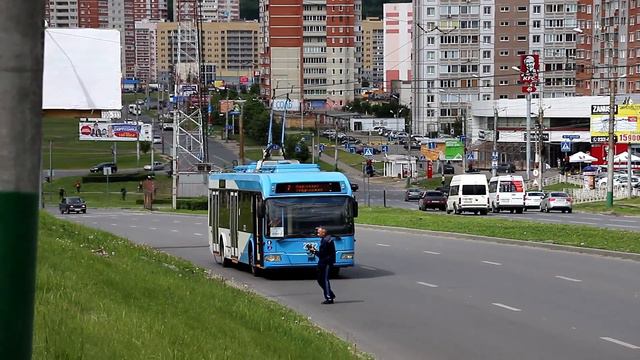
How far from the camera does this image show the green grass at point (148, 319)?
29.0ft

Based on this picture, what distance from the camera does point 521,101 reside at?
129 m

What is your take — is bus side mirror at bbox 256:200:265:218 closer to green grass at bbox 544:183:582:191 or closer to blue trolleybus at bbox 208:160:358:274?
blue trolleybus at bbox 208:160:358:274

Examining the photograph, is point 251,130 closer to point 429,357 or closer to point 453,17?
point 453,17

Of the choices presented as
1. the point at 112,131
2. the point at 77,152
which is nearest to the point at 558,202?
the point at 112,131

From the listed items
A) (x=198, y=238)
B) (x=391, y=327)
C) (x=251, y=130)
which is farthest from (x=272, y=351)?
(x=251, y=130)

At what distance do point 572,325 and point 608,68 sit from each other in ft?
387

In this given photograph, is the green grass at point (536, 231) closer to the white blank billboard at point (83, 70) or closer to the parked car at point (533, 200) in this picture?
the white blank billboard at point (83, 70)

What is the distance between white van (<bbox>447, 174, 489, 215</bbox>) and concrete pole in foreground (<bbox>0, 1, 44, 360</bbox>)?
197ft

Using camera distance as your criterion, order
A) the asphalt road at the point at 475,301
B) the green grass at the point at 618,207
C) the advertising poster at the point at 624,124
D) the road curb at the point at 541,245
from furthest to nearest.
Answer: the advertising poster at the point at 624,124, the green grass at the point at 618,207, the road curb at the point at 541,245, the asphalt road at the point at 475,301

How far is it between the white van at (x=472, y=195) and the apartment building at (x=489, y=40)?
81743 mm

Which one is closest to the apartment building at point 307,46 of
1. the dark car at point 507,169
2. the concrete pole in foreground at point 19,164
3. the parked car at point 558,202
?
the dark car at point 507,169

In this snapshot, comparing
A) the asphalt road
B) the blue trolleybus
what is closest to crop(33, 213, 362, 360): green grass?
the asphalt road

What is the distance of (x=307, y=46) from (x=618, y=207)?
128793 millimetres

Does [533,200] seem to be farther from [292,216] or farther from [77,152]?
[77,152]
